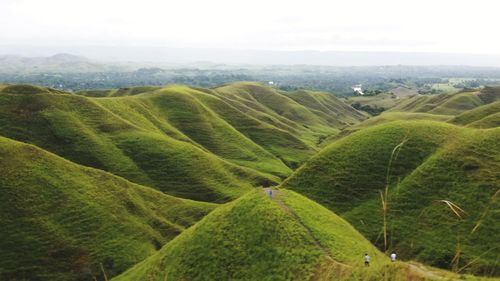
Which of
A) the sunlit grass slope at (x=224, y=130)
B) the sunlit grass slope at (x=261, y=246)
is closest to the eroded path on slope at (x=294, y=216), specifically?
the sunlit grass slope at (x=261, y=246)

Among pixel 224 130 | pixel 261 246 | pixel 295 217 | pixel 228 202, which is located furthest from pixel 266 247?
pixel 224 130

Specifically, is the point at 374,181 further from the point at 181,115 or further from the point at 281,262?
the point at 181,115

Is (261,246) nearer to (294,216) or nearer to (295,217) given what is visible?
(295,217)

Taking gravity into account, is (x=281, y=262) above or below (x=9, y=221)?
above

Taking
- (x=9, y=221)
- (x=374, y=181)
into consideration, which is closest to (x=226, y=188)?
(x=374, y=181)

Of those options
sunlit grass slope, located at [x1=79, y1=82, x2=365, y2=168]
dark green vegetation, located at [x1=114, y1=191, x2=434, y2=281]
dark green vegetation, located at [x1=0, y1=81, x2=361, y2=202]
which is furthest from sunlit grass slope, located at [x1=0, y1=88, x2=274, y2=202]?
dark green vegetation, located at [x1=114, y1=191, x2=434, y2=281]

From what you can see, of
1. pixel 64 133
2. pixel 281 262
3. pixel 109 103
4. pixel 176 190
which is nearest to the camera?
pixel 281 262
